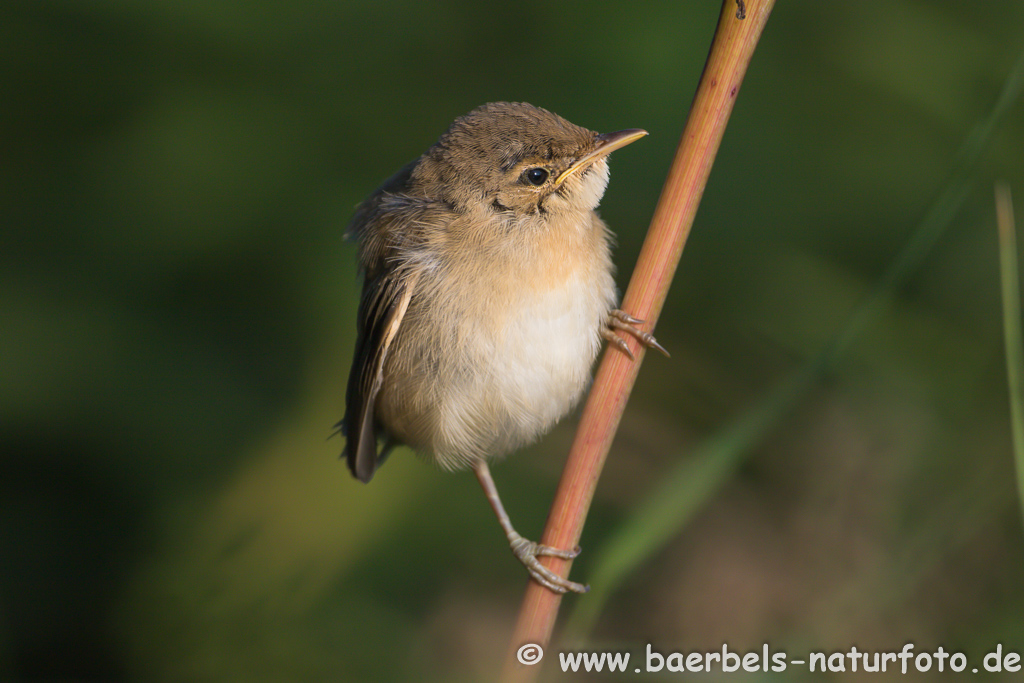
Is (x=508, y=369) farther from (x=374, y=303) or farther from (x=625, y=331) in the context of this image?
(x=374, y=303)

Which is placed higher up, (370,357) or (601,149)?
(601,149)

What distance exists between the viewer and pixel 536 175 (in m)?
1.89

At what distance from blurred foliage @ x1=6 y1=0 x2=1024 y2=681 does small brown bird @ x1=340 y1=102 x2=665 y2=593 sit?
66cm

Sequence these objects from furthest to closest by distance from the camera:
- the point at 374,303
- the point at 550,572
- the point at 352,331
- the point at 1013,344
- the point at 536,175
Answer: the point at 352,331 → the point at 374,303 → the point at 536,175 → the point at 550,572 → the point at 1013,344

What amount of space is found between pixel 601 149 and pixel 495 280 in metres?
0.43

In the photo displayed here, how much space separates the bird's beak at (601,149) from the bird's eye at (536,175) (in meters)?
0.04

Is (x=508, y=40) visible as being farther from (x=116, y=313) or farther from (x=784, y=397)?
(x=784, y=397)

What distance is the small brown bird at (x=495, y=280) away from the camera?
6.20ft

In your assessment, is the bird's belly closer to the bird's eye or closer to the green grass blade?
the bird's eye

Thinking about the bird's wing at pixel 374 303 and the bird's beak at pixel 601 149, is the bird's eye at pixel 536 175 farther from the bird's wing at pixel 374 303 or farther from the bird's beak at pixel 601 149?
the bird's wing at pixel 374 303

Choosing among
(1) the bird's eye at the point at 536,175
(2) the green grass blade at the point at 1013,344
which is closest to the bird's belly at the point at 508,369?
(1) the bird's eye at the point at 536,175

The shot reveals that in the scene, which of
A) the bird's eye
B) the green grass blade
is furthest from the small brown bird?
the green grass blade

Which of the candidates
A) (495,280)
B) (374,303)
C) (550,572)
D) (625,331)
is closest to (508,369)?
(495,280)

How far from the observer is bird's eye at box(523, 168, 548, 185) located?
6.17ft
